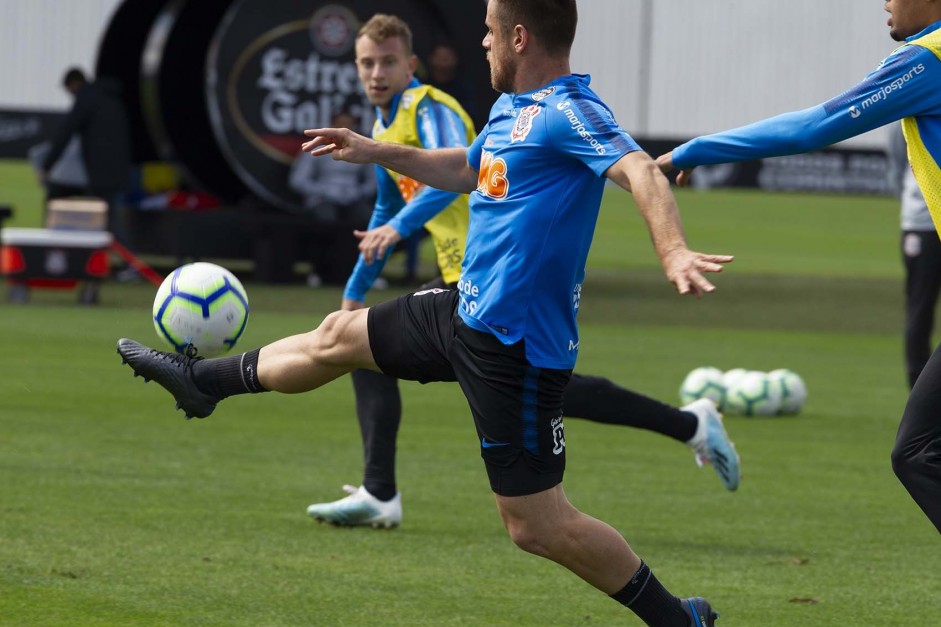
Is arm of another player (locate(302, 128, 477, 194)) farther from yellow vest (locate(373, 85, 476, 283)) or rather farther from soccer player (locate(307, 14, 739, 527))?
yellow vest (locate(373, 85, 476, 283))

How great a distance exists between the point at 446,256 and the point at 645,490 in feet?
6.12

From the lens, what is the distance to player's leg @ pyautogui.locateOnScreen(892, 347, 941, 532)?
5.09m

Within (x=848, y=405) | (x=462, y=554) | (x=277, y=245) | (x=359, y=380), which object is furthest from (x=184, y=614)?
(x=277, y=245)

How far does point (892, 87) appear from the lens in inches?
196

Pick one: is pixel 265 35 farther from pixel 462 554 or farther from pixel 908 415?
pixel 908 415

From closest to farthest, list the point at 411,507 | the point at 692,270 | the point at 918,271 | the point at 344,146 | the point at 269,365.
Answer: the point at 692,270 → the point at 344,146 → the point at 269,365 → the point at 411,507 → the point at 918,271

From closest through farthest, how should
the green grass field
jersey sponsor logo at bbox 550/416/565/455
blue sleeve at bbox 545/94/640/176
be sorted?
blue sleeve at bbox 545/94/640/176 → jersey sponsor logo at bbox 550/416/565/455 → the green grass field

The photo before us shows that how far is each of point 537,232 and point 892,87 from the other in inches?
45.2

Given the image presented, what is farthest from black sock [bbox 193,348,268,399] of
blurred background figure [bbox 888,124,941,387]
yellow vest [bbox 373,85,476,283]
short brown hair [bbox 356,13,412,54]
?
blurred background figure [bbox 888,124,941,387]

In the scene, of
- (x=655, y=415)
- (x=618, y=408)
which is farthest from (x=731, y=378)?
(x=618, y=408)

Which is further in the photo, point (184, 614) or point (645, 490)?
point (645, 490)

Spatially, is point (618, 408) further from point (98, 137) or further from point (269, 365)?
point (98, 137)

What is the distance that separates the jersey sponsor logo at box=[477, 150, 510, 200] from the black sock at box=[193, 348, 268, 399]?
1037mm

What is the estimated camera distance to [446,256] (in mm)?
7531
